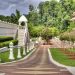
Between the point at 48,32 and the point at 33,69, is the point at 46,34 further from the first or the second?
the point at 33,69

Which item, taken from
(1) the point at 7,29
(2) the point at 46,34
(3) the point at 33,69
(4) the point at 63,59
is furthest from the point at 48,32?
(3) the point at 33,69

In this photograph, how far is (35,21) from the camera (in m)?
195

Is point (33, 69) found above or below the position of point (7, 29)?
below

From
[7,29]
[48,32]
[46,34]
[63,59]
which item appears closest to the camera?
[63,59]

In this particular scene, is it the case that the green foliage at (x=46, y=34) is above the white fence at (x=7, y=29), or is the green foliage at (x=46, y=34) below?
above

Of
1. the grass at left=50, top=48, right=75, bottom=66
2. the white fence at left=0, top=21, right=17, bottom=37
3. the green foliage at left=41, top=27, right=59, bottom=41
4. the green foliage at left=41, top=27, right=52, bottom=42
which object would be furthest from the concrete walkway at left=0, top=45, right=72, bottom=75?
the green foliage at left=41, top=27, right=52, bottom=42

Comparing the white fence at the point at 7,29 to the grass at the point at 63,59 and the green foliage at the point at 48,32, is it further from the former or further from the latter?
the green foliage at the point at 48,32

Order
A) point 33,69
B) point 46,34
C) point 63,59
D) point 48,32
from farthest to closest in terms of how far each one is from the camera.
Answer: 1. point 48,32
2. point 46,34
3. point 63,59
4. point 33,69

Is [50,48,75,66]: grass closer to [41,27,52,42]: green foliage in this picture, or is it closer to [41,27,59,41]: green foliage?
[41,27,59,41]: green foliage

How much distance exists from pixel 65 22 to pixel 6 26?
6157 cm

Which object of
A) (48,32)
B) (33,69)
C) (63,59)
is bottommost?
(33,69)

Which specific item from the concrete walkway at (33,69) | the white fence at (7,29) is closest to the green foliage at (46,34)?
the white fence at (7,29)

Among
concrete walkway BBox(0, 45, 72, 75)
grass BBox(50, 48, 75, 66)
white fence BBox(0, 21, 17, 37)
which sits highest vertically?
white fence BBox(0, 21, 17, 37)

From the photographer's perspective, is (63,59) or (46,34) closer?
(63,59)
